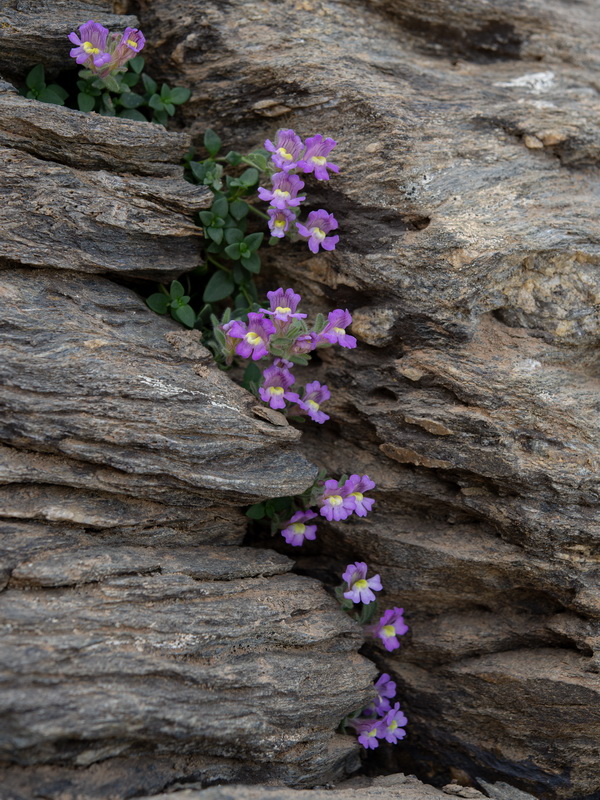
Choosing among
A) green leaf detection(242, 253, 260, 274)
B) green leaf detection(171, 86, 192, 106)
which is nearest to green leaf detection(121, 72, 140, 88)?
green leaf detection(171, 86, 192, 106)

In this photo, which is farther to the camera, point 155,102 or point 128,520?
point 155,102

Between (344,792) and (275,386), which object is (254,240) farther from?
(344,792)

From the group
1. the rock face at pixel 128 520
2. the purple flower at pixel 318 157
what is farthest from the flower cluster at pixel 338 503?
the purple flower at pixel 318 157

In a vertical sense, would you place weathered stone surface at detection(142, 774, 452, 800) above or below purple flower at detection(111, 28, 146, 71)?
below

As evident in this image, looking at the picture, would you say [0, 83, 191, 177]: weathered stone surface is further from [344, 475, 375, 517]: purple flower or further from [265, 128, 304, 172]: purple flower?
[344, 475, 375, 517]: purple flower

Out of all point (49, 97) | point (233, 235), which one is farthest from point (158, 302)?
point (49, 97)

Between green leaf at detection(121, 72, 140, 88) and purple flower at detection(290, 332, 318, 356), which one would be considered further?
green leaf at detection(121, 72, 140, 88)
